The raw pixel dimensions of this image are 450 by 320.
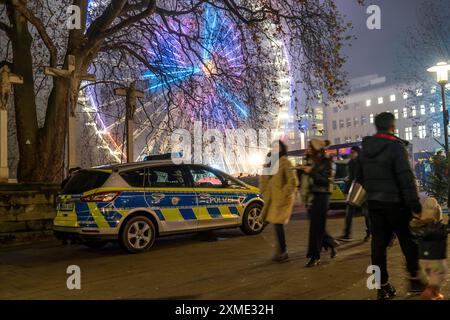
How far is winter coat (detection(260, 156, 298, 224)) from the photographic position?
6.91m

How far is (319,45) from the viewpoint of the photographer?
15430 mm

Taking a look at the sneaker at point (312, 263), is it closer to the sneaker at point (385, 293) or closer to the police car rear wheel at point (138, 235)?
the sneaker at point (385, 293)

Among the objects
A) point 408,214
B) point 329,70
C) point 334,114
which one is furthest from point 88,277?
point 334,114

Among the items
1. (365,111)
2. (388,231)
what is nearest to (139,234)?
(388,231)

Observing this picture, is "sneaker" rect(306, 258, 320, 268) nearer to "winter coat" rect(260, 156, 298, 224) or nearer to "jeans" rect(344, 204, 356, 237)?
"winter coat" rect(260, 156, 298, 224)

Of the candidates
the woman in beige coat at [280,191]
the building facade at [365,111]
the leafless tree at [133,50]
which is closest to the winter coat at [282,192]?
the woman in beige coat at [280,191]

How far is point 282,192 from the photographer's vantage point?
274 inches

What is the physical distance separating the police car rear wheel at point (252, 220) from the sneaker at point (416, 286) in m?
5.19

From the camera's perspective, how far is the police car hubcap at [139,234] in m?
8.38

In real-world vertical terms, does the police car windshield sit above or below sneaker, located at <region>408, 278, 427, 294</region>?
above

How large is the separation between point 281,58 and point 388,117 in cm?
1260

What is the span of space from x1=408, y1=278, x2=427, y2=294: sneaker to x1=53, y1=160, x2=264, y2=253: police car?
191 inches

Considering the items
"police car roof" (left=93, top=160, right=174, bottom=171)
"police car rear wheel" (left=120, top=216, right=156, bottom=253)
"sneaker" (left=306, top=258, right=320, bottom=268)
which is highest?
"police car roof" (left=93, top=160, right=174, bottom=171)

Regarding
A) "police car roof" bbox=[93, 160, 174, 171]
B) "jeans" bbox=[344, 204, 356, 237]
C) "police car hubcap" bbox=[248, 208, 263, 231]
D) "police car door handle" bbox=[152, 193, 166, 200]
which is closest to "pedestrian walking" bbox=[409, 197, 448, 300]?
"jeans" bbox=[344, 204, 356, 237]
